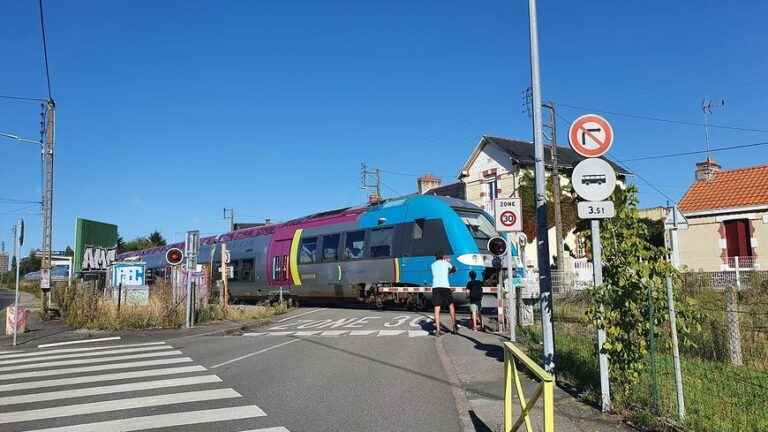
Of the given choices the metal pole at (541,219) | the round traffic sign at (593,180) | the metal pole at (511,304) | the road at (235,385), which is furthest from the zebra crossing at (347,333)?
the round traffic sign at (593,180)

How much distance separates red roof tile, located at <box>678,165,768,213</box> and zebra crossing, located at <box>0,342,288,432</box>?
2551cm

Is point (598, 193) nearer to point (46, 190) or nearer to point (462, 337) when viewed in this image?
point (462, 337)

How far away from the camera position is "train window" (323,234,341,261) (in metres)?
23.3

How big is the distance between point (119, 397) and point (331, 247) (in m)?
15.8

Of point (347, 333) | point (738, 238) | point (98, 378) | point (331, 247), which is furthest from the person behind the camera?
point (738, 238)

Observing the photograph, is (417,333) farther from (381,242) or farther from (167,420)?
(167,420)

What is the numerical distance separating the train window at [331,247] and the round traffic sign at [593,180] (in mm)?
16967

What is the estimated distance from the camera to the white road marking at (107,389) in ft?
26.1

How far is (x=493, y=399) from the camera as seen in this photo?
24.0ft

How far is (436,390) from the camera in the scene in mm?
7984

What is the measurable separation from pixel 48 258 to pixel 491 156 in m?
27.6

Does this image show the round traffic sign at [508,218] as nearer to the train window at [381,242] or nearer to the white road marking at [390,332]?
the white road marking at [390,332]

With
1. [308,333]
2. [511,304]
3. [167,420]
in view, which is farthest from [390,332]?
[167,420]

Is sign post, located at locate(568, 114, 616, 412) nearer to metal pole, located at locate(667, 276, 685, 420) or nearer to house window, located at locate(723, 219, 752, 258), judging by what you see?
metal pole, located at locate(667, 276, 685, 420)
